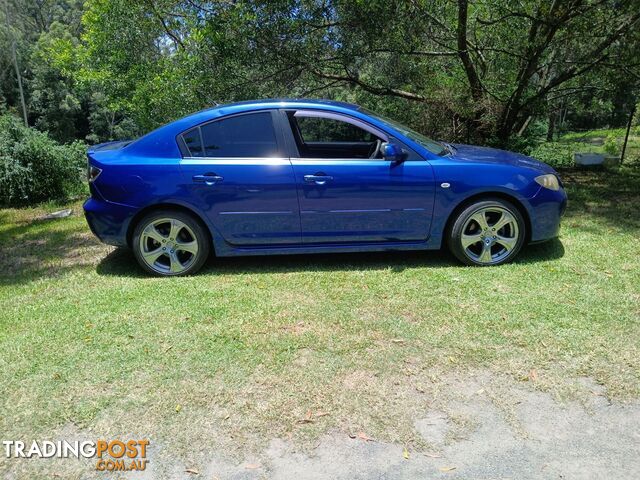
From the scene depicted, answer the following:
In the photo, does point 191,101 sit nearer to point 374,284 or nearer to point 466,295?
point 374,284

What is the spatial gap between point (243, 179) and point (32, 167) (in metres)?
6.12

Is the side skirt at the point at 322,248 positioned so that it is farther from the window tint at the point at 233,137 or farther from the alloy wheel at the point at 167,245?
the window tint at the point at 233,137

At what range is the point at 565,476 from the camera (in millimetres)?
2412

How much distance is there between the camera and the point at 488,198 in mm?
4812

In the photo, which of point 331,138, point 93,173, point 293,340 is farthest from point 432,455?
point 93,173

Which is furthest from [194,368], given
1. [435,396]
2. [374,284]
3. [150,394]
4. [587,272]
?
[587,272]

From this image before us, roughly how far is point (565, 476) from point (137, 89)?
1051 cm

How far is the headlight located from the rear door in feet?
7.58

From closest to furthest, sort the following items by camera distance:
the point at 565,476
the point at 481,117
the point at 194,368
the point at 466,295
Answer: the point at 565,476, the point at 194,368, the point at 466,295, the point at 481,117

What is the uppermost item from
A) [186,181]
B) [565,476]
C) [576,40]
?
[576,40]

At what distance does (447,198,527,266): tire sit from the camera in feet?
15.7

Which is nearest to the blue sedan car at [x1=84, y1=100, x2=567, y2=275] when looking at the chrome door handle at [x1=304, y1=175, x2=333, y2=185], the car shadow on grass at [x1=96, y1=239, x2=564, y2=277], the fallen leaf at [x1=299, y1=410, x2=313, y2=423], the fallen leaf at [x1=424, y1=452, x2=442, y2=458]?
the chrome door handle at [x1=304, y1=175, x2=333, y2=185]

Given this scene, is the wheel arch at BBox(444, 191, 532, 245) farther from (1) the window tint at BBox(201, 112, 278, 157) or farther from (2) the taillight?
(2) the taillight

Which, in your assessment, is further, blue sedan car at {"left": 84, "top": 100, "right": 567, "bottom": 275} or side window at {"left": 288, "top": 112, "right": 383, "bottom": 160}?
side window at {"left": 288, "top": 112, "right": 383, "bottom": 160}
